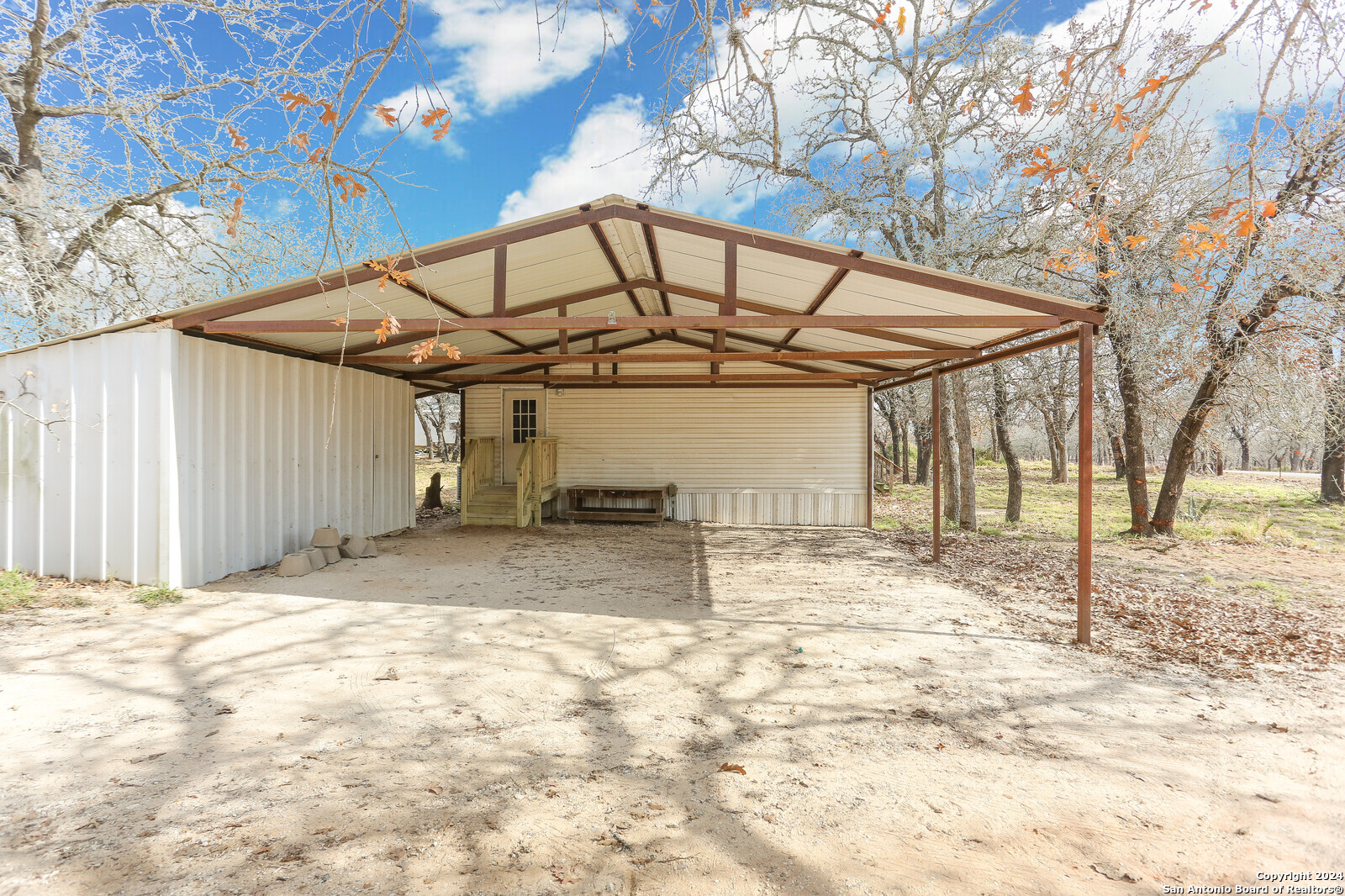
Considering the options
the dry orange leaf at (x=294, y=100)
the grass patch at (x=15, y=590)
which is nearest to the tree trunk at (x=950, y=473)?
the dry orange leaf at (x=294, y=100)

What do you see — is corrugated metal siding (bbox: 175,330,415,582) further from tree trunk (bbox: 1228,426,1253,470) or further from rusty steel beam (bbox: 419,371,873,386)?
tree trunk (bbox: 1228,426,1253,470)

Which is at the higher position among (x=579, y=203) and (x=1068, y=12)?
(x=1068, y=12)

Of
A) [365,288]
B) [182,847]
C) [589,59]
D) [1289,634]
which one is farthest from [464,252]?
[1289,634]

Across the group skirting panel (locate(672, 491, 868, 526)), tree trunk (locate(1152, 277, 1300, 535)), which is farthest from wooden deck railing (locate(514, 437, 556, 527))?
tree trunk (locate(1152, 277, 1300, 535))

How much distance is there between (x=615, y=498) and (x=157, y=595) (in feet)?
25.0

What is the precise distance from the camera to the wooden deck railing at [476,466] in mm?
11594

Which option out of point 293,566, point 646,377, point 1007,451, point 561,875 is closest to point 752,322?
point 561,875

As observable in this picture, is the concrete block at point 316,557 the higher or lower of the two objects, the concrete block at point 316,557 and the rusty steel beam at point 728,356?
the lower

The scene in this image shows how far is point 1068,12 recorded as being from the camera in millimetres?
3945

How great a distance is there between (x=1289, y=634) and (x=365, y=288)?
9.27 meters

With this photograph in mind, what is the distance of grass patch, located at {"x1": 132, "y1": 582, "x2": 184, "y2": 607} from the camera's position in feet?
18.5

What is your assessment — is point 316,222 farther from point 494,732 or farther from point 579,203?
point 494,732

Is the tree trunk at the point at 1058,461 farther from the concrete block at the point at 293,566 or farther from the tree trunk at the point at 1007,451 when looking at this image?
the concrete block at the point at 293,566

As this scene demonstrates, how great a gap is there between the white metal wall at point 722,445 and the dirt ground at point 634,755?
252 inches
